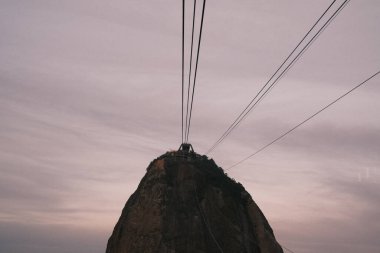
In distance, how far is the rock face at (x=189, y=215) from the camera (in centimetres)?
2748

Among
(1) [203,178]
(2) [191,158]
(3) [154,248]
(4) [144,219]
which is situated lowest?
(3) [154,248]

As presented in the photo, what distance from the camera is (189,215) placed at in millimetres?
28859

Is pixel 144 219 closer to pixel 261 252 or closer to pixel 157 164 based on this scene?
pixel 157 164

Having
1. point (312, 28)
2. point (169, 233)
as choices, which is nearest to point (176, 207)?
point (169, 233)

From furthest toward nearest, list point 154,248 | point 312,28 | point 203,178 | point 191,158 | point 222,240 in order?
point 191,158
point 203,178
point 222,240
point 154,248
point 312,28

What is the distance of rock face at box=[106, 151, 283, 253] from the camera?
27.5 meters

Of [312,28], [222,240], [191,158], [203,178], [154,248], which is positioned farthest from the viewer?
[191,158]

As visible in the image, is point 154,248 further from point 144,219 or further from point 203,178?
point 203,178

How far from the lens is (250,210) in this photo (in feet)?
106

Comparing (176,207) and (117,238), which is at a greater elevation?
(176,207)

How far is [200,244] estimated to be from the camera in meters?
27.4

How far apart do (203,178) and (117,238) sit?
8335 mm

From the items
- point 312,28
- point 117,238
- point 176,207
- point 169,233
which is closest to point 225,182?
point 176,207

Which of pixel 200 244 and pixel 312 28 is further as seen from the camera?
pixel 200 244
